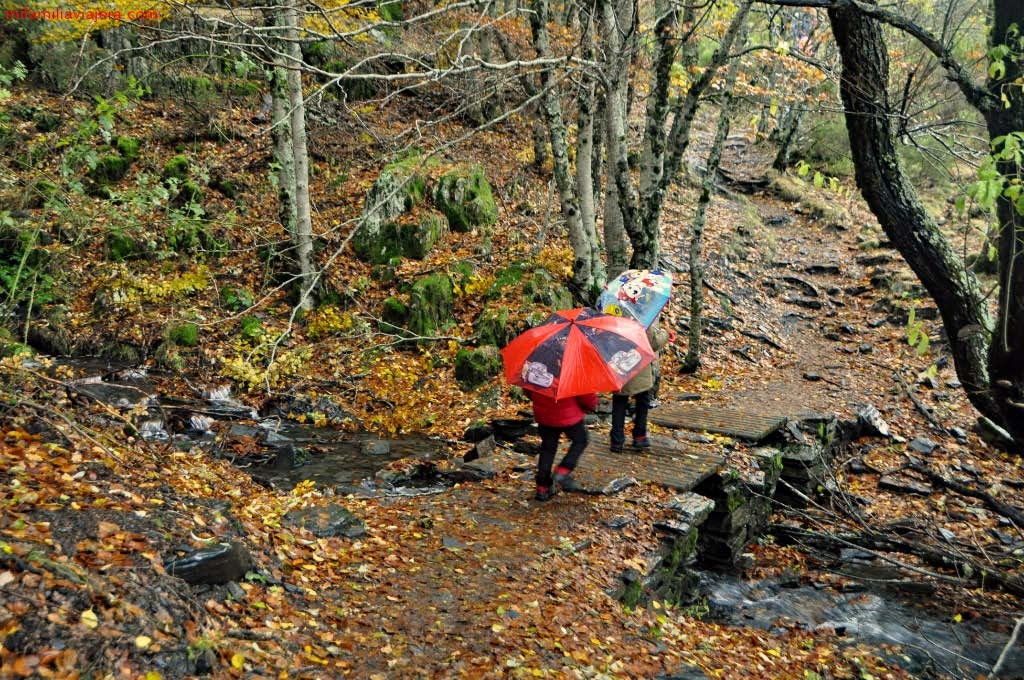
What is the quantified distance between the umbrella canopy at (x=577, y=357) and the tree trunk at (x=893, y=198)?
91.4 inches

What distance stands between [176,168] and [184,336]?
19.0ft

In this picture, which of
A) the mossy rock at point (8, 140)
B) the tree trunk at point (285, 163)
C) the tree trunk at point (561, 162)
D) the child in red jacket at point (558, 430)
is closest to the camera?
the child in red jacket at point (558, 430)

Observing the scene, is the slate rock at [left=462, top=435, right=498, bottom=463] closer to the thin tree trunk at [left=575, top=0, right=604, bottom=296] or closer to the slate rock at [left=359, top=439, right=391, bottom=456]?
the slate rock at [left=359, top=439, right=391, bottom=456]

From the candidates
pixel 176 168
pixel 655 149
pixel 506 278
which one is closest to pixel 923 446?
pixel 655 149

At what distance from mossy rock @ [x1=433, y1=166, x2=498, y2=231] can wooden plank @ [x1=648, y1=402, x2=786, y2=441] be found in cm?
655

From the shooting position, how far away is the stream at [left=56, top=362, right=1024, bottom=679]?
629 cm

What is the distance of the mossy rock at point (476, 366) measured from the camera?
11422mm

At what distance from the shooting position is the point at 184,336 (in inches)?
452

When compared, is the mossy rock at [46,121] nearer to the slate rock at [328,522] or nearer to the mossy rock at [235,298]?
the mossy rock at [235,298]

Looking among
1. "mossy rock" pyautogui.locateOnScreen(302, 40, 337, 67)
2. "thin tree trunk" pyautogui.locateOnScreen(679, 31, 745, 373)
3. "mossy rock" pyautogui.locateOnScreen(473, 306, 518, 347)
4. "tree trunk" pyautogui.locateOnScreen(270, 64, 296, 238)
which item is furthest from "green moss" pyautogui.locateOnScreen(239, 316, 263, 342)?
"mossy rock" pyautogui.locateOnScreen(302, 40, 337, 67)

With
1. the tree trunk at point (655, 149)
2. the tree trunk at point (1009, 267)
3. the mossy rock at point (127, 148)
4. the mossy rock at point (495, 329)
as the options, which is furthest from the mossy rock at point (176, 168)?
the tree trunk at point (1009, 267)

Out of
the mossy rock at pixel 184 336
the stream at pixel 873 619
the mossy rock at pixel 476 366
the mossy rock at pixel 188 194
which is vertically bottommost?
the stream at pixel 873 619

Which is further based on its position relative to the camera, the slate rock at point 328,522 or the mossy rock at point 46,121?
the mossy rock at point 46,121

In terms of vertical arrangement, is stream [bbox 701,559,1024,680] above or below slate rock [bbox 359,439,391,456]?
below
